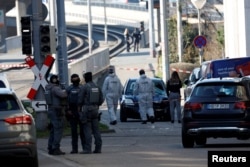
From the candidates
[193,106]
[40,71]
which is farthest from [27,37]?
[193,106]

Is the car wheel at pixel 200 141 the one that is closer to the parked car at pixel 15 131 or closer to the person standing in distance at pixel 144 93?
the parked car at pixel 15 131

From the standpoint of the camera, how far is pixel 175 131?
29312 millimetres

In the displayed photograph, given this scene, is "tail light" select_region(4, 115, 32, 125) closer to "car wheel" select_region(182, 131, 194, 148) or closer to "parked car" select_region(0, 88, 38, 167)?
"parked car" select_region(0, 88, 38, 167)

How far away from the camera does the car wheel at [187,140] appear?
72.6 feet

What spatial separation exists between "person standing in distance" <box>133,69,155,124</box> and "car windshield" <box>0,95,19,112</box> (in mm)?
14230

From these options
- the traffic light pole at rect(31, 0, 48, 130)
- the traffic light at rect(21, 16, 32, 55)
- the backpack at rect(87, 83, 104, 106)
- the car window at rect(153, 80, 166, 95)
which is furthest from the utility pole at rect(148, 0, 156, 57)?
the backpack at rect(87, 83, 104, 106)

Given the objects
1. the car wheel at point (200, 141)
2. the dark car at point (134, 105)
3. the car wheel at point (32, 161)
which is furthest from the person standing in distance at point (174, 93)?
the car wheel at point (32, 161)

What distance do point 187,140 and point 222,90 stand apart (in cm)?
140

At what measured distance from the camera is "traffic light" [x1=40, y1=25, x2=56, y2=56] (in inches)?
1090

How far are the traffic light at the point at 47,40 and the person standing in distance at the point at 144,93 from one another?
4.63 metres

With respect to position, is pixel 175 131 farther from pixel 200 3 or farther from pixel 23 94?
pixel 23 94

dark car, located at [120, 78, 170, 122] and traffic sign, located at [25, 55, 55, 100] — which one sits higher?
traffic sign, located at [25, 55, 55, 100]

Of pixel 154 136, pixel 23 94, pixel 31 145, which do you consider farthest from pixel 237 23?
pixel 31 145

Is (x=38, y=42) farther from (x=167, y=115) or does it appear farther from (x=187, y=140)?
(x=167, y=115)
